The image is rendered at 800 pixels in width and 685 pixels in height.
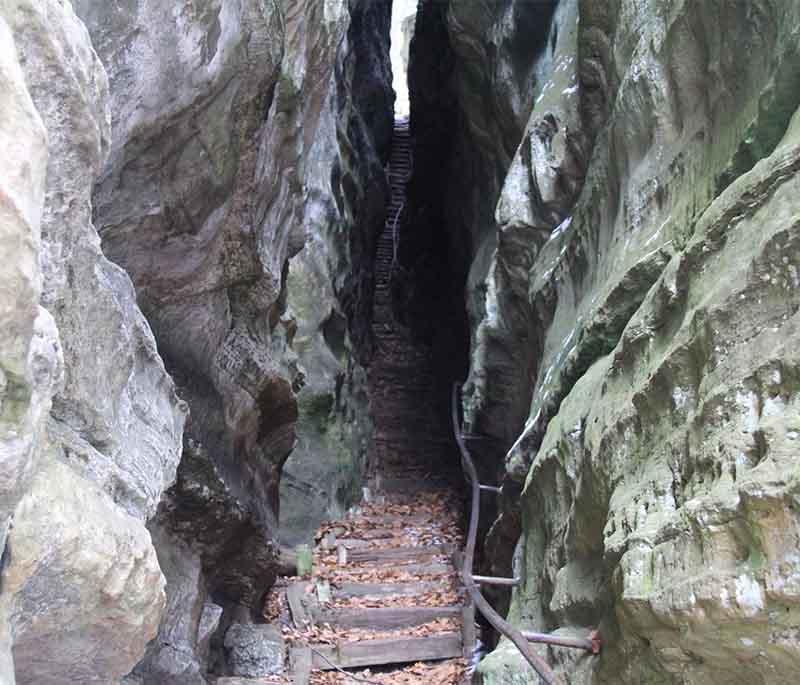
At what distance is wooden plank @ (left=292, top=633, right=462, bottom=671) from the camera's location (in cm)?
666

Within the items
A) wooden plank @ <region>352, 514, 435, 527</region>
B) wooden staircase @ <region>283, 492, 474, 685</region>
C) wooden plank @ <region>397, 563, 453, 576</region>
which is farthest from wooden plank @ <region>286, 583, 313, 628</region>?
wooden plank @ <region>352, 514, 435, 527</region>

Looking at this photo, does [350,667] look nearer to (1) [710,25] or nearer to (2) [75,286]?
(2) [75,286]

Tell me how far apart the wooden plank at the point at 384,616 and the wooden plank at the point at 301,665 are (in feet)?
1.79

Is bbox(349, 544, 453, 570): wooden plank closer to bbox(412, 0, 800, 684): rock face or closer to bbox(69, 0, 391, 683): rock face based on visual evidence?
bbox(69, 0, 391, 683): rock face

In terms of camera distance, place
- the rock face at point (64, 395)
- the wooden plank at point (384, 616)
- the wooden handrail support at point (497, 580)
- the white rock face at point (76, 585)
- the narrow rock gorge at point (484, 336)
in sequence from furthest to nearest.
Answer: the wooden plank at point (384, 616), the wooden handrail support at point (497, 580), the narrow rock gorge at point (484, 336), the white rock face at point (76, 585), the rock face at point (64, 395)

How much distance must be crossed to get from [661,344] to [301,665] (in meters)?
4.82

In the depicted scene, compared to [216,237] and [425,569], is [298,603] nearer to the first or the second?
[425,569]

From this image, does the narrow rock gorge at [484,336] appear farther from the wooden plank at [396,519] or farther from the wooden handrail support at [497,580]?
the wooden plank at [396,519]

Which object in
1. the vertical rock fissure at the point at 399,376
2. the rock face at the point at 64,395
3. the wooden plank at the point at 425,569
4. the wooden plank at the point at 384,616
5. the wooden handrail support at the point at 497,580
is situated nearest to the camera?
the rock face at the point at 64,395

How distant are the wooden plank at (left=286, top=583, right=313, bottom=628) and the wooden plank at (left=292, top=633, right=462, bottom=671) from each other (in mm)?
489

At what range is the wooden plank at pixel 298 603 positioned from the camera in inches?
288

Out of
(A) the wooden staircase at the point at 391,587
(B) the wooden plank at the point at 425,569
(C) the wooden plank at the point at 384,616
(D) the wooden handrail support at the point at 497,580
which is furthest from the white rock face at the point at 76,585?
(B) the wooden plank at the point at 425,569

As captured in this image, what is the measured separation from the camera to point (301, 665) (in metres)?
6.57

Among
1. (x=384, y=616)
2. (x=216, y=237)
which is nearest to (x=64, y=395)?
(x=216, y=237)
